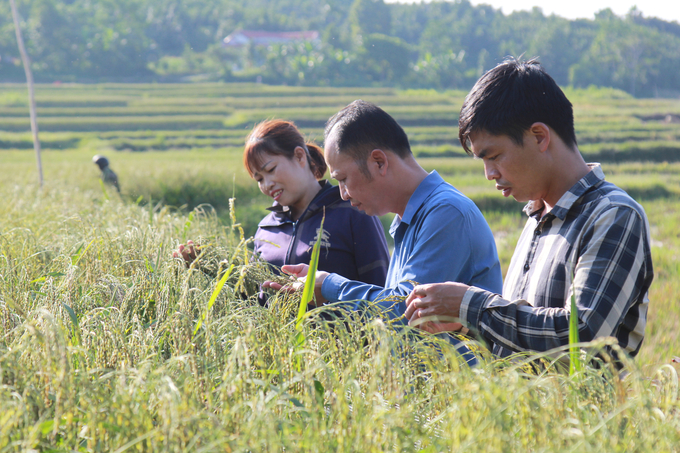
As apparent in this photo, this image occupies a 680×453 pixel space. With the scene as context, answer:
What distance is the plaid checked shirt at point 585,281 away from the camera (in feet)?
3.74

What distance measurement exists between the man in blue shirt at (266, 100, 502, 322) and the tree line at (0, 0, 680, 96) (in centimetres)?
3725

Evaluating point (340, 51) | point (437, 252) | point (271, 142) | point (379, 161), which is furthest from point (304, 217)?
point (340, 51)

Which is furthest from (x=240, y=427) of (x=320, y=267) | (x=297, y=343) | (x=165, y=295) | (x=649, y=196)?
(x=649, y=196)

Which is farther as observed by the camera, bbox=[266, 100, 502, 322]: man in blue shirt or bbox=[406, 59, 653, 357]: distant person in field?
bbox=[266, 100, 502, 322]: man in blue shirt

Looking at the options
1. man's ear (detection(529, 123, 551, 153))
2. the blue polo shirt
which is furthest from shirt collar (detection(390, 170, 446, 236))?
man's ear (detection(529, 123, 551, 153))

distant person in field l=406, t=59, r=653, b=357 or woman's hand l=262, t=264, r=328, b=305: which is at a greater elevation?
distant person in field l=406, t=59, r=653, b=357

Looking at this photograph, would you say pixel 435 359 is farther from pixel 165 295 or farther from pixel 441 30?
pixel 441 30

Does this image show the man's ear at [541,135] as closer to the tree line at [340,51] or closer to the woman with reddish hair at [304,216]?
the woman with reddish hair at [304,216]

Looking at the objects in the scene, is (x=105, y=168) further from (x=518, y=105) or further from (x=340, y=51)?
(x=340, y=51)

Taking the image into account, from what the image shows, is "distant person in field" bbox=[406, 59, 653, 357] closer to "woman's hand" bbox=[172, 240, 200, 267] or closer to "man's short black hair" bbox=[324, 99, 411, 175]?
"man's short black hair" bbox=[324, 99, 411, 175]

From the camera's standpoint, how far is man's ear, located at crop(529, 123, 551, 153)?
1.31 metres

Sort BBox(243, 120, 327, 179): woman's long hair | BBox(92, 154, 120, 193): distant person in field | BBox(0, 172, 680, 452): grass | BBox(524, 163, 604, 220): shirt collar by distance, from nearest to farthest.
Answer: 1. BBox(0, 172, 680, 452): grass
2. BBox(524, 163, 604, 220): shirt collar
3. BBox(243, 120, 327, 179): woman's long hair
4. BBox(92, 154, 120, 193): distant person in field

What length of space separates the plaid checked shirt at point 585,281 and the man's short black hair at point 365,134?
51cm

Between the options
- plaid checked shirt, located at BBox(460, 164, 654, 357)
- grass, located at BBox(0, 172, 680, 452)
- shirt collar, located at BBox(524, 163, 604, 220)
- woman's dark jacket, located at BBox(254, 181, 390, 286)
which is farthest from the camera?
woman's dark jacket, located at BBox(254, 181, 390, 286)
